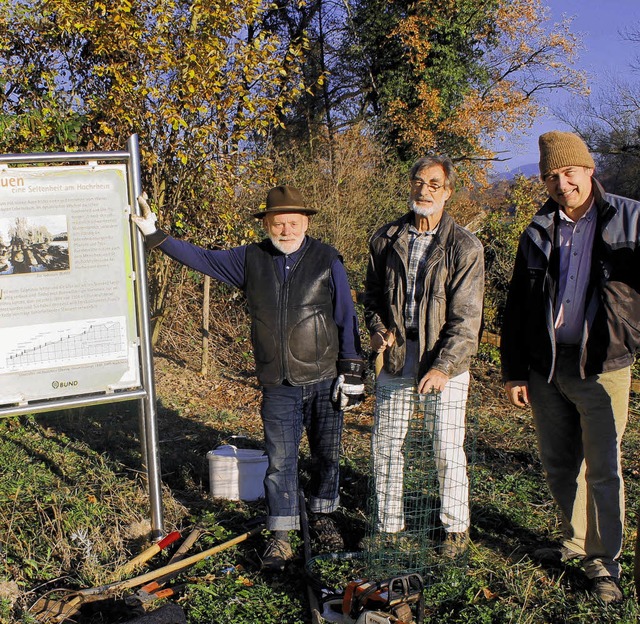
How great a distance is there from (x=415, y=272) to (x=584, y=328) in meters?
0.95

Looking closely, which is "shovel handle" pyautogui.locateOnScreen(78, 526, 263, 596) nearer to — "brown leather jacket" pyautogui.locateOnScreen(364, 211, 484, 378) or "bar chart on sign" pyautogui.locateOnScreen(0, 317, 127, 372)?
"bar chart on sign" pyautogui.locateOnScreen(0, 317, 127, 372)

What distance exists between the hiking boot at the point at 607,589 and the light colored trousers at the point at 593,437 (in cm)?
3

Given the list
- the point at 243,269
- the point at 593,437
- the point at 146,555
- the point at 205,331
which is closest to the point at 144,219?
the point at 243,269

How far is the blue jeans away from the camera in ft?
13.5

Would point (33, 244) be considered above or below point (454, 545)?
above

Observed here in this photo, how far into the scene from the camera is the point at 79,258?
12.2ft

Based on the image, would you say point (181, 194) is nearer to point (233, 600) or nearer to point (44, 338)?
point (44, 338)

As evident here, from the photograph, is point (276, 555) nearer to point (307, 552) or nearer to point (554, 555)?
point (307, 552)

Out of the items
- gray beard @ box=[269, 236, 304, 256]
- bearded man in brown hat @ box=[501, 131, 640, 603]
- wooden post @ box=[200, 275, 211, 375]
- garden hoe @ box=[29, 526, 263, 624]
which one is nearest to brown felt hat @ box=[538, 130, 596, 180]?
bearded man in brown hat @ box=[501, 131, 640, 603]

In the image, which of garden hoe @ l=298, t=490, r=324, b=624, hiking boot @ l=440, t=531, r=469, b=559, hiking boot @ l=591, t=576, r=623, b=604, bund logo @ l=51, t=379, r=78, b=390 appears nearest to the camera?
garden hoe @ l=298, t=490, r=324, b=624

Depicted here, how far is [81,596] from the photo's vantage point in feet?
11.5

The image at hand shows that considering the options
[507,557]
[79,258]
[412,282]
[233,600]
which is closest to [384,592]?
[233,600]

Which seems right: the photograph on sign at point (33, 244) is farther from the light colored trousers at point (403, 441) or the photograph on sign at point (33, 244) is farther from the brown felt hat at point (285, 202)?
the light colored trousers at point (403, 441)

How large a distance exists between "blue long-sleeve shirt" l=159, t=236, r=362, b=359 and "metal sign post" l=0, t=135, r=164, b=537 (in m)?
0.27
